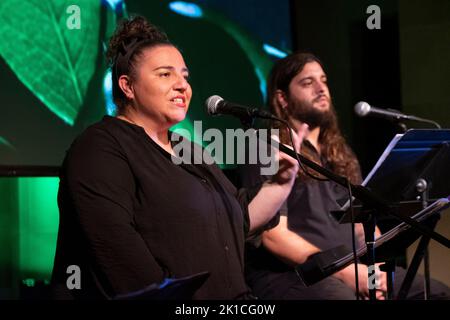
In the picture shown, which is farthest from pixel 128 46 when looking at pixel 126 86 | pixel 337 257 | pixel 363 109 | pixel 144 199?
pixel 337 257

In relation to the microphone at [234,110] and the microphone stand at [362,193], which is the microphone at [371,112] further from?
the microphone at [234,110]

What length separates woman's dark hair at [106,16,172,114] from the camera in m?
2.69

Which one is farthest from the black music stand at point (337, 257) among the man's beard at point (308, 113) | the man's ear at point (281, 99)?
the man's ear at point (281, 99)

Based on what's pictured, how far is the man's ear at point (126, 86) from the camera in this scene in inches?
106

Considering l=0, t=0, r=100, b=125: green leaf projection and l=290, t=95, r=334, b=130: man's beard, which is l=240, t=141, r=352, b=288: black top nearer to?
l=290, t=95, r=334, b=130: man's beard

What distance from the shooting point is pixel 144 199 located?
95.7 inches

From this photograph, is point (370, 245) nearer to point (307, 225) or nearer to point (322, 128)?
point (307, 225)

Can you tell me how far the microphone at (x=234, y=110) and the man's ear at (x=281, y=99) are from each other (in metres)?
1.51

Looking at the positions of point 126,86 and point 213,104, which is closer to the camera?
point 213,104

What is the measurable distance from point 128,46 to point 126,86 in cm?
15

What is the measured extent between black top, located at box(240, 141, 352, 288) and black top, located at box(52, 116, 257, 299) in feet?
3.08
